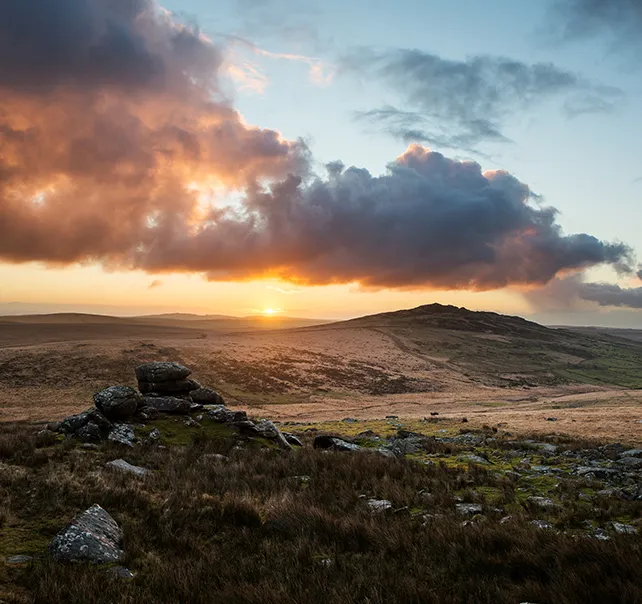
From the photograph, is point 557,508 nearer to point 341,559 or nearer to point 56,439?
point 341,559

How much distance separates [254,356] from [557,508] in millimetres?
76842

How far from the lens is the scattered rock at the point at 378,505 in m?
10.9

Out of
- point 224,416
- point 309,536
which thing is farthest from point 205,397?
point 309,536

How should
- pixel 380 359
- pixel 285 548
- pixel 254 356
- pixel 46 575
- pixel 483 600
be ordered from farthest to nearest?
pixel 380 359 → pixel 254 356 → pixel 285 548 → pixel 46 575 → pixel 483 600

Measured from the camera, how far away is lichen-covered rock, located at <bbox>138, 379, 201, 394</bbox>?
2628cm

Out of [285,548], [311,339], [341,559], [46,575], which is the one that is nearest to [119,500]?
[46,575]

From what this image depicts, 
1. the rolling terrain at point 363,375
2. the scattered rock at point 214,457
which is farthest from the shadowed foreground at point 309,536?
the rolling terrain at point 363,375

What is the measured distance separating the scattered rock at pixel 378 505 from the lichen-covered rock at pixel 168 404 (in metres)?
15.1

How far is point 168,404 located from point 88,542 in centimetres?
1660

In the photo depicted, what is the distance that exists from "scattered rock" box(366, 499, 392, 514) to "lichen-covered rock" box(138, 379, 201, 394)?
18172mm

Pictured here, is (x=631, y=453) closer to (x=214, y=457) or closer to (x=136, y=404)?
(x=214, y=457)

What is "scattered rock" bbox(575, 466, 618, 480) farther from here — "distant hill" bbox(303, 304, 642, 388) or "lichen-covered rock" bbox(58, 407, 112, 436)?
"distant hill" bbox(303, 304, 642, 388)

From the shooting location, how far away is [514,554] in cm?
760

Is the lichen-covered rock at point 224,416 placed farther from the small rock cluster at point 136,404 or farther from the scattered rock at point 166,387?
the scattered rock at point 166,387
